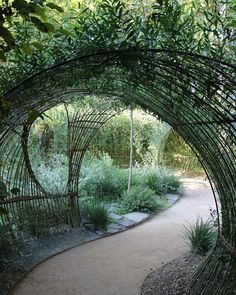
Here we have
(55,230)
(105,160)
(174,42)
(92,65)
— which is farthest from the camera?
(105,160)

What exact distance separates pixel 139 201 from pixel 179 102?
14.8ft

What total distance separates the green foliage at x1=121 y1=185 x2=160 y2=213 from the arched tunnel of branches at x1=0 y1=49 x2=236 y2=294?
2457 millimetres

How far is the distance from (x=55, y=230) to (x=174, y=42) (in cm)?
387

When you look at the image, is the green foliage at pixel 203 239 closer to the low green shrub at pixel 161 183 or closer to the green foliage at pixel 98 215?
the green foliage at pixel 98 215

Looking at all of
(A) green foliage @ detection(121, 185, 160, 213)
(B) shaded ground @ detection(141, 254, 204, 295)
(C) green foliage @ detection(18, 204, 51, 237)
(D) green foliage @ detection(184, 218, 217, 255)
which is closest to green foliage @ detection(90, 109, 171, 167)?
(A) green foliage @ detection(121, 185, 160, 213)

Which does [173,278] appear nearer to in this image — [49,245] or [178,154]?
[49,245]

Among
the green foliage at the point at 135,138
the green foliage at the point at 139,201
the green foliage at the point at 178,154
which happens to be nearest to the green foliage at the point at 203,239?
the green foliage at the point at 139,201

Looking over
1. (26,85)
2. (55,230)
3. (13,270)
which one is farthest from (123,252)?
(26,85)

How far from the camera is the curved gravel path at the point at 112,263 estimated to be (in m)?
3.70

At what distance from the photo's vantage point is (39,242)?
4.84 m

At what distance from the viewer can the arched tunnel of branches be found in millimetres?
2066

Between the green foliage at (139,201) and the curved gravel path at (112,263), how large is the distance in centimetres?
39

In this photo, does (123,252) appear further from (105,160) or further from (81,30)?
(105,160)

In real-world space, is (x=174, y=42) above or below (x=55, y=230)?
above
